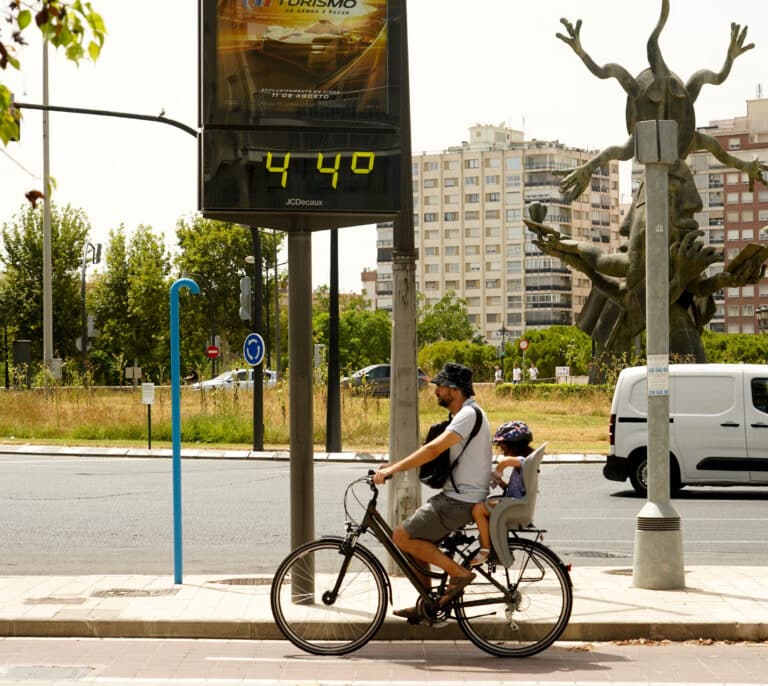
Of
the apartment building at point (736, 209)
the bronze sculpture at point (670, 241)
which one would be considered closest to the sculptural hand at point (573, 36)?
the bronze sculpture at point (670, 241)

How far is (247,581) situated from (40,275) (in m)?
66.4

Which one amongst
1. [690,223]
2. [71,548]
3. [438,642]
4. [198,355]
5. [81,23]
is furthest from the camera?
[198,355]

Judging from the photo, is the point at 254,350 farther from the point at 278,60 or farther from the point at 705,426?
the point at 278,60

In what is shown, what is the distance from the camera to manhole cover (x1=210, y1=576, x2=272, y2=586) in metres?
10.6

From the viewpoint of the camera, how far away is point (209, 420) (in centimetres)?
3506

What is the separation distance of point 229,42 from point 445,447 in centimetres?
316

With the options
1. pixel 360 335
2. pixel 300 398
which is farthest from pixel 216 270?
pixel 300 398

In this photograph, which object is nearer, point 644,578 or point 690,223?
point 644,578

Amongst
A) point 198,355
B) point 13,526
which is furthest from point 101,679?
point 198,355

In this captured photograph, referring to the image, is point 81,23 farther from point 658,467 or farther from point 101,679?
point 658,467

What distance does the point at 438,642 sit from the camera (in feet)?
28.4

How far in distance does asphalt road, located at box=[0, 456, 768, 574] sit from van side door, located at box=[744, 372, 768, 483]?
0.43 m

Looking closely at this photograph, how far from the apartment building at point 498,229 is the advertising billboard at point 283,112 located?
514 feet

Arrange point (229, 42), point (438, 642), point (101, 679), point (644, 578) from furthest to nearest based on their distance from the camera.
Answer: point (644, 578) < point (229, 42) < point (438, 642) < point (101, 679)
